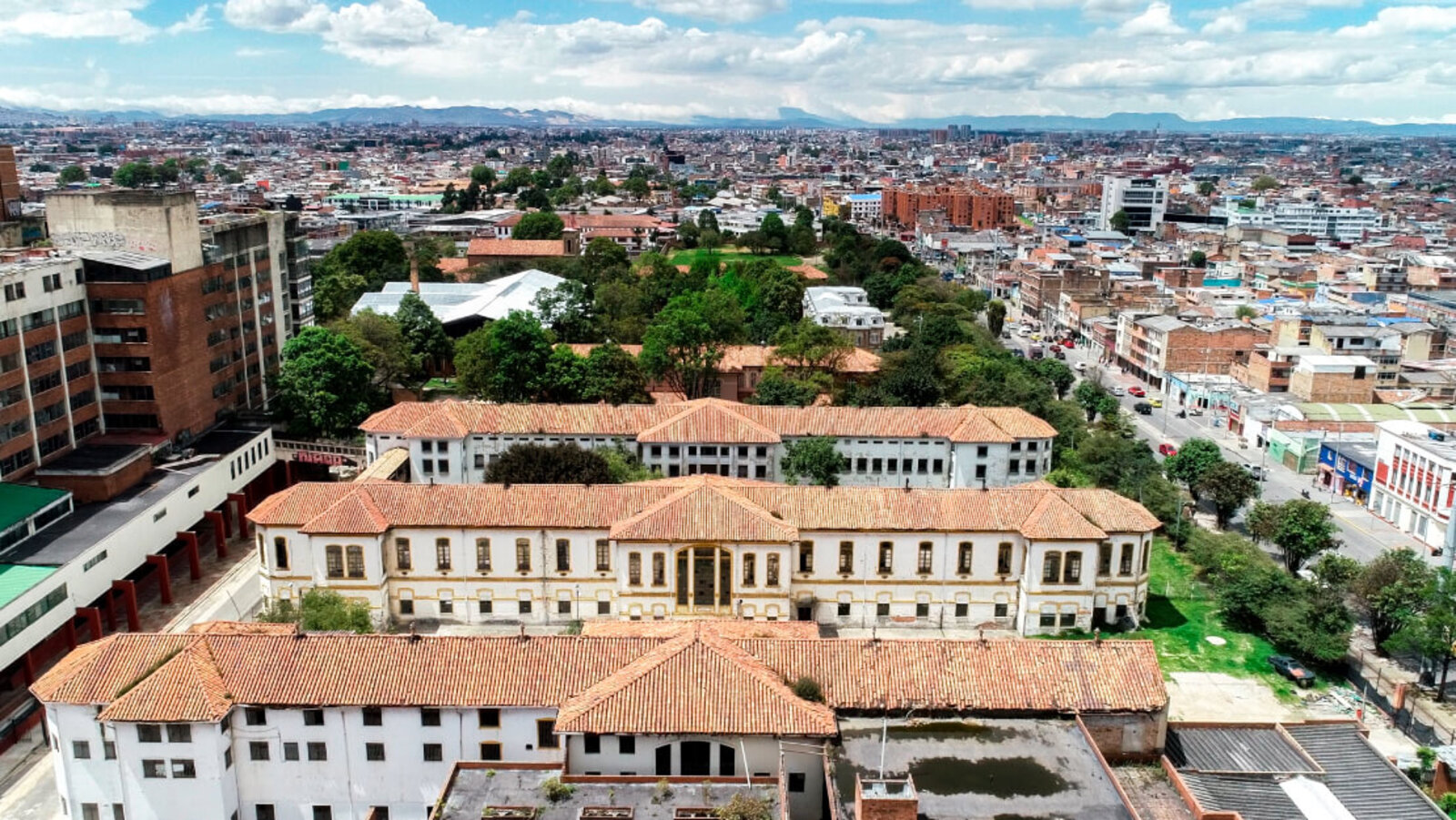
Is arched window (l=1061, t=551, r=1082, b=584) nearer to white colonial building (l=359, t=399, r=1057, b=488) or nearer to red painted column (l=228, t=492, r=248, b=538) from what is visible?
white colonial building (l=359, t=399, r=1057, b=488)

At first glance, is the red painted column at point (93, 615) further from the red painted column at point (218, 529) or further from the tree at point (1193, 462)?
the tree at point (1193, 462)

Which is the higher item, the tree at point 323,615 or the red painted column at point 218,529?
the tree at point 323,615

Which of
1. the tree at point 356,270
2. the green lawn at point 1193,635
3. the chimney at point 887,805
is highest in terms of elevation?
the tree at point 356,270

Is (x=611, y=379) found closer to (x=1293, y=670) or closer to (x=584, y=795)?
(x=1293, y=670)

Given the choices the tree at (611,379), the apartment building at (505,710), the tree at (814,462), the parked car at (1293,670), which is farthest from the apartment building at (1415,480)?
the tree at (611,379)

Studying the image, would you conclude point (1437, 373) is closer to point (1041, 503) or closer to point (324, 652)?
point (1041, 503)

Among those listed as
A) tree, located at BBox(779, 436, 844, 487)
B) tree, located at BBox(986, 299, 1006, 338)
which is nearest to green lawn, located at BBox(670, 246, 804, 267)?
tree, located at BBox(986, 299, 1006, 338)

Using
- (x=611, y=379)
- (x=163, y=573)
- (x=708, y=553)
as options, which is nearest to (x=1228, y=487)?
(x=708, y=553)

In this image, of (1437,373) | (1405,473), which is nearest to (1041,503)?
(1405,473)

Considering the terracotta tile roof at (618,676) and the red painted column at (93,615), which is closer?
the terracotta tile roof at (618,676)
